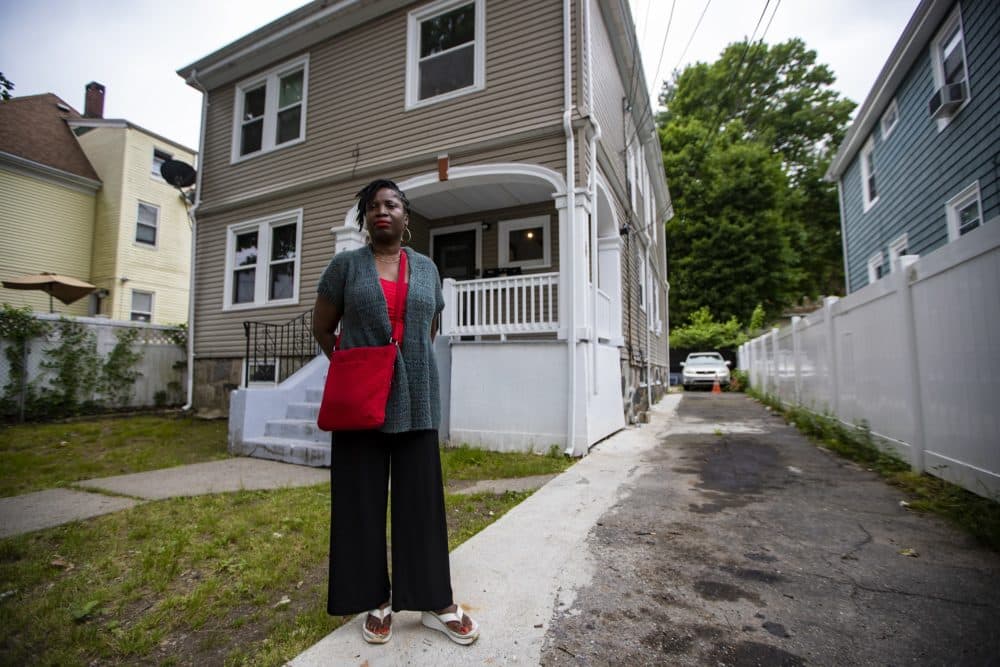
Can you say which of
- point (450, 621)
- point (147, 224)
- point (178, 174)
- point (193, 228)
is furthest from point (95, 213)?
point (450, 621)

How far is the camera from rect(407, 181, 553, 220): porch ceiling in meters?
7.13

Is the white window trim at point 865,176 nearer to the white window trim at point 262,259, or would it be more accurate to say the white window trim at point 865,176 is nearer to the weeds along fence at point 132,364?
the white window trim at point 262,259

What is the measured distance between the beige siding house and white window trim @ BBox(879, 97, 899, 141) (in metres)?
4.81

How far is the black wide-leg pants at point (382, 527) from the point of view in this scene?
1696 mm

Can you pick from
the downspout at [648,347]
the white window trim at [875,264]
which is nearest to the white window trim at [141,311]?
the downspout at [648,347]

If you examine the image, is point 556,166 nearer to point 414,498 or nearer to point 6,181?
point 414,498

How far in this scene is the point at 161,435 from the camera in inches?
272

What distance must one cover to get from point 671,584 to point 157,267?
56.7 feet

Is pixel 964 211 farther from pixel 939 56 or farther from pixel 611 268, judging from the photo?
pixel 611 268

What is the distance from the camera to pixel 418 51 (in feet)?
24.1

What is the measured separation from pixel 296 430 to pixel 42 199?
13626mm

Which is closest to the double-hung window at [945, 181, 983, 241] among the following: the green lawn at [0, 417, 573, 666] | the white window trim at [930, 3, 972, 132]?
the white window trim at [930, 3, 972, 132]

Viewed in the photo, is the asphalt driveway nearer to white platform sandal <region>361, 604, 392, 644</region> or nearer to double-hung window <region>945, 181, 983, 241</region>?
white platform sandal <region>361, 604, 392, 644</region>

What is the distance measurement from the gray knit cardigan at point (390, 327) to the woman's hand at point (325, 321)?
2 centimetres
